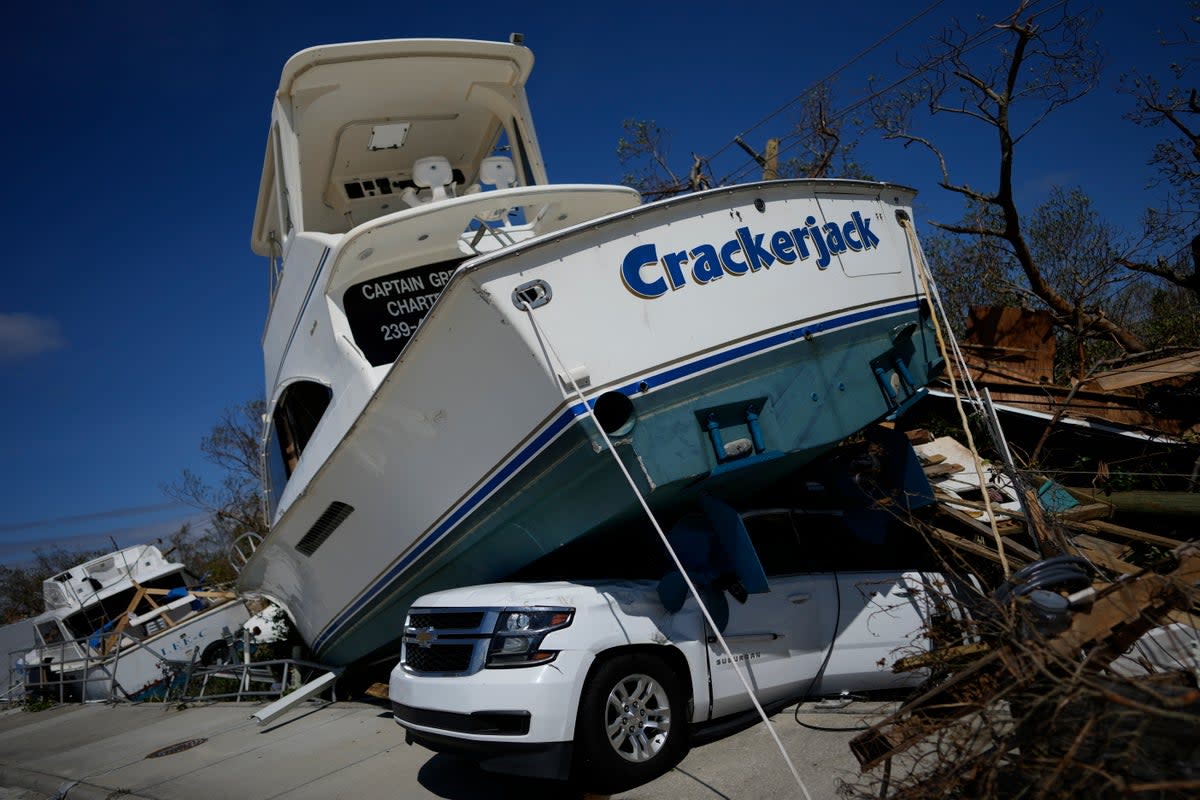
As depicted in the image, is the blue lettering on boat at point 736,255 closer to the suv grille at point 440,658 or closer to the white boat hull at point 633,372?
the white boat hull at point 633,372

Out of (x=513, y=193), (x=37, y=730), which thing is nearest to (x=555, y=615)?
(x=513, y=193)

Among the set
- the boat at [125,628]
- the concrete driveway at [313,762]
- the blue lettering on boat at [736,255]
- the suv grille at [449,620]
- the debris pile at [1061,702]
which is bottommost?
the concrete driveway at [313,762]

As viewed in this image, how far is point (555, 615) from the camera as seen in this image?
14.0 feet

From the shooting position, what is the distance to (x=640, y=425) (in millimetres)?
4500

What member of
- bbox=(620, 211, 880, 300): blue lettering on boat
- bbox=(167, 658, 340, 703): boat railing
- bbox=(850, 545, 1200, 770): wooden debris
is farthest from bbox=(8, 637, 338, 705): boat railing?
bbox=(850, 545, 1200, 770): wooden debris

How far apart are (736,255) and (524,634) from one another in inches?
101

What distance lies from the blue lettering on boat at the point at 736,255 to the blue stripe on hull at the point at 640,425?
45 cm

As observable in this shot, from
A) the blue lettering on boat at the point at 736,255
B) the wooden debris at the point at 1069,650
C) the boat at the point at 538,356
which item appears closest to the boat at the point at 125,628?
the boat at the point at 538,356

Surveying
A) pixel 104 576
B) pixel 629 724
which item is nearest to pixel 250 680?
pixel 104 576

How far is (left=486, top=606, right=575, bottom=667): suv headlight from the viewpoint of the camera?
4.13m

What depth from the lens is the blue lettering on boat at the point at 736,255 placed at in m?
4.71

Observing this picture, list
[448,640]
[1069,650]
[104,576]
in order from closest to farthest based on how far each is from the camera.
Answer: [1069,650] < [448,640] < [104,576]

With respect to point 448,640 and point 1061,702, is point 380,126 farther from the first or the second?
point 1061,702

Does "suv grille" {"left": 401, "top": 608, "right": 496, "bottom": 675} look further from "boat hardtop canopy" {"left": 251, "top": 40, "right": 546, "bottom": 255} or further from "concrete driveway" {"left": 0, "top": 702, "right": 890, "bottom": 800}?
"boat hardtop canopy" {"left": 251, "top": 40, "right": 546, "bottom": 255}
